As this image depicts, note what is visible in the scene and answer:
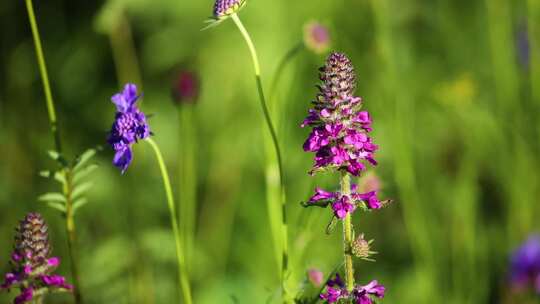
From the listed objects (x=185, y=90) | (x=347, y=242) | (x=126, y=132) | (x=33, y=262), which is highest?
(x=185, y=90)

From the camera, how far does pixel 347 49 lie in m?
3.49

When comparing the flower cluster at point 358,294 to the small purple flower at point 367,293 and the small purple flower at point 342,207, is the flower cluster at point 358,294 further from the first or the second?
the small purple flower at point 342,207

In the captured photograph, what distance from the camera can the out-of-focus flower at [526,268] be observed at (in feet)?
8.21

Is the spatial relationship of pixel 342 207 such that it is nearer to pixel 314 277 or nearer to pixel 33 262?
pixel 314 277

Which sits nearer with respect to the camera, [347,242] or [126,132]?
[347,242]

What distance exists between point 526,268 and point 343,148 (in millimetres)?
1524

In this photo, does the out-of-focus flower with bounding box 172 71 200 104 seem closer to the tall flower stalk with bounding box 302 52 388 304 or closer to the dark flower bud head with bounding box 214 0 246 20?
the dark flower bud head with bounding box 214 0 246 20

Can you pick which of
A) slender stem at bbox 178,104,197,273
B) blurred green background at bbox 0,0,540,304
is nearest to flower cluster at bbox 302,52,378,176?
blurred green background at bbox 0,0,540,304

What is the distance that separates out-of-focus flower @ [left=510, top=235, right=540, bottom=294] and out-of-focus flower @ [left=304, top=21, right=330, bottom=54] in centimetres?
105

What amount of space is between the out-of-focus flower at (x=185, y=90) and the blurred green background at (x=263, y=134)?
0.94 ft

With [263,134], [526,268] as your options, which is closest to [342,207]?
[263,134]

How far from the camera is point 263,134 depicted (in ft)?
7.39

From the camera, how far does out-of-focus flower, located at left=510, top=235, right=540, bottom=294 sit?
2504mm

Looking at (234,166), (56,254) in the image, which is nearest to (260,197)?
(234,166)
